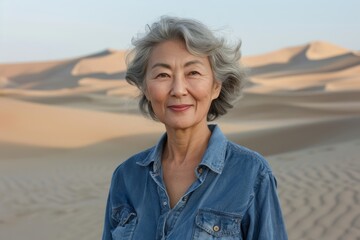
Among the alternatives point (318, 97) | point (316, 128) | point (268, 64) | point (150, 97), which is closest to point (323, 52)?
point (268, 64)

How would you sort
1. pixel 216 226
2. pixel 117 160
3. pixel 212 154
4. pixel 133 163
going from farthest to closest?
pixel 117 160 < pixel 133 163 < pixel 212 154 < pixel 216 226

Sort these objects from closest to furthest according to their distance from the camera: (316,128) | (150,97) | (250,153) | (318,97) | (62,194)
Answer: (250,153) → (150,97) → (62,194) → (316,128) → (318,97)

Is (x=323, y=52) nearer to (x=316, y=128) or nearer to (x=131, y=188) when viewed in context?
(x=316, y=128)

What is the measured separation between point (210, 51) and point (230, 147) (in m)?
0.37

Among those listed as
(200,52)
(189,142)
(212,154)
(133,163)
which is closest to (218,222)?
(212,154)

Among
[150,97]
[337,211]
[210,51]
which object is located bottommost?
[337,211]

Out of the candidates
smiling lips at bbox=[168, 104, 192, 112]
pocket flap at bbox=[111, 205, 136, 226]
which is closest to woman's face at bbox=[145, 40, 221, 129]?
smiling lips at bbox=[168, 104, 192, 112]

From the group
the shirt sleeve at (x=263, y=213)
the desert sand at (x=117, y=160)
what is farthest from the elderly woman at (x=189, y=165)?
the desert sand at (x=117, y=160)

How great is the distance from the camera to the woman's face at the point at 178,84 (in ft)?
7.05

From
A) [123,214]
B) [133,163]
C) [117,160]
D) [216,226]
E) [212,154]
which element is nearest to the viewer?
[216,226]

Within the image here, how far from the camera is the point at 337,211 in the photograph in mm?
6398

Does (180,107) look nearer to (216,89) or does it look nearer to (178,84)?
(178,84)

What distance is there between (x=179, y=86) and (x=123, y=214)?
544 mm

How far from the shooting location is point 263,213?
6.50ft
